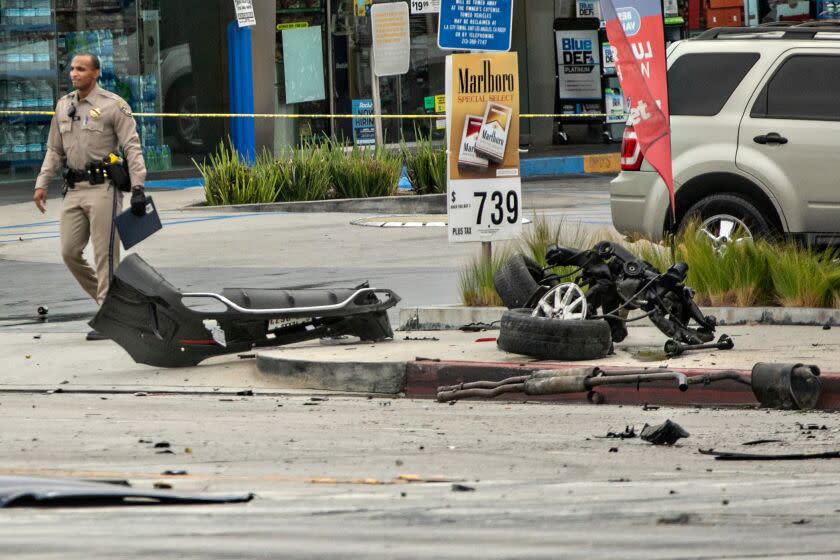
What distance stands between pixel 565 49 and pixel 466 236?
20244 mm

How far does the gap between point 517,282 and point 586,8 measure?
22.3 meters

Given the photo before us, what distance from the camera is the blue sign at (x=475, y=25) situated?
13.0 metres

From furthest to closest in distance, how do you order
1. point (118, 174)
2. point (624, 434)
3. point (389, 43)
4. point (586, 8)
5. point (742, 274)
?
1. point (586, 8)
2. point (389, 43)
3. point (118, 174)
4. point (742, 274)
5. point (624, 434)

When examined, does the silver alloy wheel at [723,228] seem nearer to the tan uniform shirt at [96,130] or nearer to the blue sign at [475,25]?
the blue sign at [475,25]

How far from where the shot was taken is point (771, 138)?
13219 millimetres

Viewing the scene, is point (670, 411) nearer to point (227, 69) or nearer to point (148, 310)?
point (148, 310)

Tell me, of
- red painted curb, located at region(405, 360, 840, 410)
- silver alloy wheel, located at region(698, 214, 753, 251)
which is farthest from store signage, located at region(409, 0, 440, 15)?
red painted curb, located at region(405, 360, 840, 410)

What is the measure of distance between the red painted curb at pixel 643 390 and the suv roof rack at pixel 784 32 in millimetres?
4647

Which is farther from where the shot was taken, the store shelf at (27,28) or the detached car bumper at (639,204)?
the store shelf at (27,28)

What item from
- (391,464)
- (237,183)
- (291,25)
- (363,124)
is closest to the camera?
(391,464)

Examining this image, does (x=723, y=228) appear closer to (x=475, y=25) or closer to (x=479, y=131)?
(x=479, y=131)

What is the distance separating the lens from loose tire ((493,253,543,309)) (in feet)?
35.7

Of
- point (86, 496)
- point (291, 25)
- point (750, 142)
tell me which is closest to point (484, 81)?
point (750, 142)

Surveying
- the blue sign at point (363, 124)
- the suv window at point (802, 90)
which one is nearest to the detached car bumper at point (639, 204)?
the suv window at point (802, 90)
